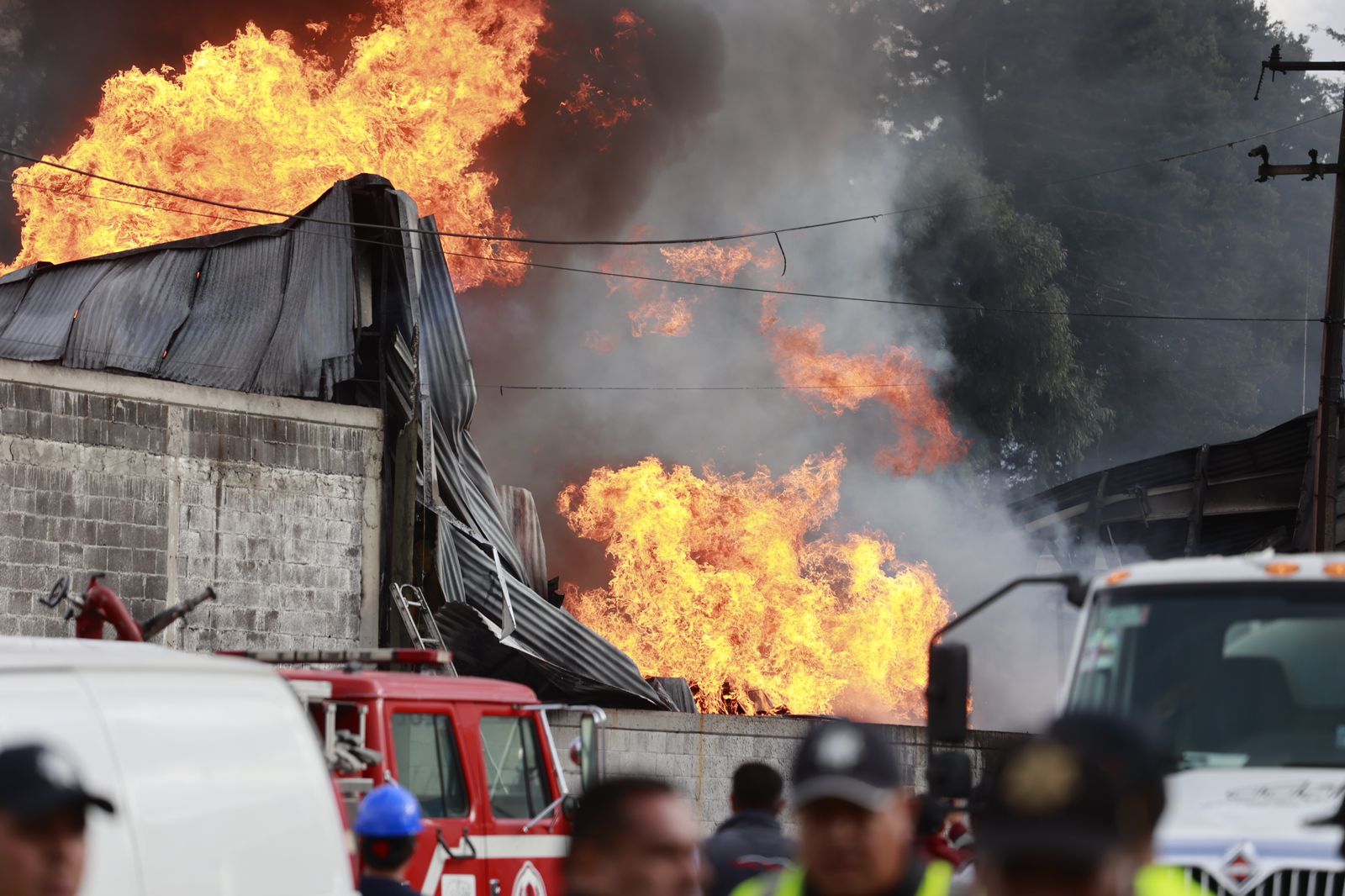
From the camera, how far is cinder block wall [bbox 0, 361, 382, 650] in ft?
50.1

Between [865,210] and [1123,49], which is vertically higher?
[1123,49]

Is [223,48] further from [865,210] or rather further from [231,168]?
[865,210]

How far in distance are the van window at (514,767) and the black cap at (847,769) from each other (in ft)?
22.4

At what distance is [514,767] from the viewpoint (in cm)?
1023

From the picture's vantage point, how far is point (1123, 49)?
169 feet

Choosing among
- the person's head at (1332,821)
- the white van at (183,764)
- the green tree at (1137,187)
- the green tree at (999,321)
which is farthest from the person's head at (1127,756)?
the green tree at (1137,187)

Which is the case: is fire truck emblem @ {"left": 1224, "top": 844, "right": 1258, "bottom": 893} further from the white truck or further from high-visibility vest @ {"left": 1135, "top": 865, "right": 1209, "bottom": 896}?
high-visibility vest @ {"left": 1135, "top": 865, "right": 1209, "bottom": 896}

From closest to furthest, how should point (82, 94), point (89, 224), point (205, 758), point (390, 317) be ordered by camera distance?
point (205, 758), point (390, 317), point (89, 224), point (82, 94)

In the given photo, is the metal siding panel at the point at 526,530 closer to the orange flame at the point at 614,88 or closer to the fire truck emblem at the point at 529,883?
the orange flame at the point at 614,88

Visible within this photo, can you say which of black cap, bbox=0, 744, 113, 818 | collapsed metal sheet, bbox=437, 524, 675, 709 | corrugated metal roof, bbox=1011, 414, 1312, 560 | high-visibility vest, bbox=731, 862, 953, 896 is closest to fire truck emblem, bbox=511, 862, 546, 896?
high-visibility vest, bbox=731, 862, 953, 896

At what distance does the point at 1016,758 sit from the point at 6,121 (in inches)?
1202

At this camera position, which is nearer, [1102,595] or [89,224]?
[1102,595]

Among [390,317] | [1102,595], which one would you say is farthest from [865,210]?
[1102,595]

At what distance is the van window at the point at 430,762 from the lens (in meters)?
9.76
